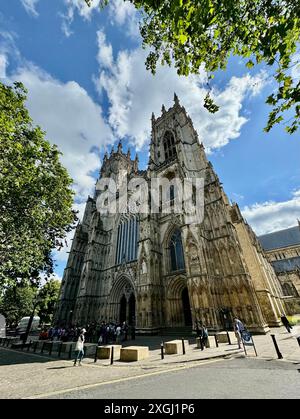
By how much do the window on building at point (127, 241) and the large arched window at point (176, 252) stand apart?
6059 millimetres

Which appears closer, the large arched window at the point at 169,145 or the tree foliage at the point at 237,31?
the tree foliage at the point at 237,31

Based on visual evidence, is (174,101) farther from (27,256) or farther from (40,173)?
(27,256)

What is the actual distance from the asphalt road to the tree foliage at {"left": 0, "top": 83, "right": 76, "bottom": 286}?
7291 millimetres

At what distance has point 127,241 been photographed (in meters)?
28.4

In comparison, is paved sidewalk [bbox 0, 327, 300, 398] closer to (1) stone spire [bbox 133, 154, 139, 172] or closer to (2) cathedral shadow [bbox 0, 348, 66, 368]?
(2) cathedral shadow [bbox 0, 348, 66, 368]

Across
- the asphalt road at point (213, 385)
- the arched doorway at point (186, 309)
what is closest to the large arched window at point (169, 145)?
the arched doorway at point (186, 309)

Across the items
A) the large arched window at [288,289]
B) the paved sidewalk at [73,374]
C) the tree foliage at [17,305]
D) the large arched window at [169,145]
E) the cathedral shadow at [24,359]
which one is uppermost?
the large arched window at [169,145]

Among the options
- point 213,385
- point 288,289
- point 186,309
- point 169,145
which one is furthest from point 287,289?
point 213,385

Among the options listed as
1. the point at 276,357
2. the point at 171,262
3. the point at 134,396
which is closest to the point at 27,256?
the point at 134,396

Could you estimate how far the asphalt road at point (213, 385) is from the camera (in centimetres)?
402

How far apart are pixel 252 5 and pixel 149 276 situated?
2009 centimetres

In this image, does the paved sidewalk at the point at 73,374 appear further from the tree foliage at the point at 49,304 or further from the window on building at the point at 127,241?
the tree foliage at the point at 49,304

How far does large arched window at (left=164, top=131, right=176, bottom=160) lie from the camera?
31.9 metres

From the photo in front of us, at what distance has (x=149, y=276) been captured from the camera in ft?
66.1
